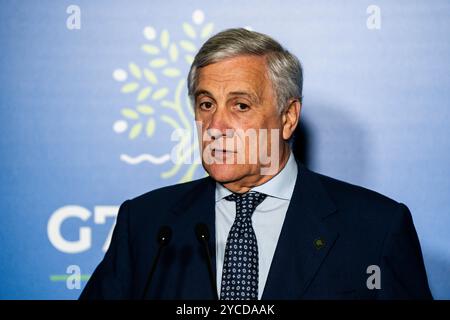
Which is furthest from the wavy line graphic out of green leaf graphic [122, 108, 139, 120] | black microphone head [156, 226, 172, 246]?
black microphone head [156, 226, 172, 246]

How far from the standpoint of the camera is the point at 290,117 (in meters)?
1.84

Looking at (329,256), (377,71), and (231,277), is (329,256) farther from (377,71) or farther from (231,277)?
(377,71)

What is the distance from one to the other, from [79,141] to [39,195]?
28cm

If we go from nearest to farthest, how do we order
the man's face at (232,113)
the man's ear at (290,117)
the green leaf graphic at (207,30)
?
the man's face at (232,113) → the man's ear at (290,117) → the green leaf graphic at (207,30)

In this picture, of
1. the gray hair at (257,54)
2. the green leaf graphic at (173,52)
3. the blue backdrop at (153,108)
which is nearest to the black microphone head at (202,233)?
the gray hair at (257,54)

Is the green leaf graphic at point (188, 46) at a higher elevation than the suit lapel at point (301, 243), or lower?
higher

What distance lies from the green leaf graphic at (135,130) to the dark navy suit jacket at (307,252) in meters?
0.55

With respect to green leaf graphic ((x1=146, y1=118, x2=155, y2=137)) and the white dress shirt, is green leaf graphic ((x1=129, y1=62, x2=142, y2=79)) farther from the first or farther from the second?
the white dress shirt

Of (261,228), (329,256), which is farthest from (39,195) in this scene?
(329,256)

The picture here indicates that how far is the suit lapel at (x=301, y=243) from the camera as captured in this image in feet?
5.10

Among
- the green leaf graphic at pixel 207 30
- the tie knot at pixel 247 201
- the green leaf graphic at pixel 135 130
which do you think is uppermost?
the green leaf graphic at pixel 207 30

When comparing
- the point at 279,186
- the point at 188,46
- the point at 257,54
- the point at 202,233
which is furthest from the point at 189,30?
the point at 202,233

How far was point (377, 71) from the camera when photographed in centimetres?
224

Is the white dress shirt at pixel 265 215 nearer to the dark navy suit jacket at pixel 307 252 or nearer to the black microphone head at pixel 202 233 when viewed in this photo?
the dark navy suit jacket at pixel 307 252
